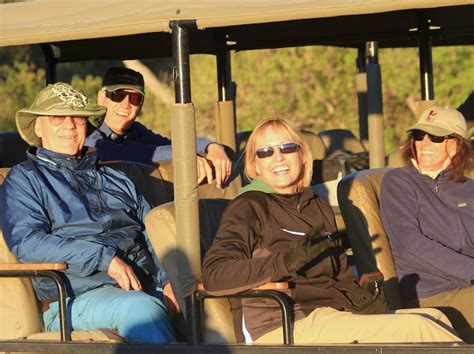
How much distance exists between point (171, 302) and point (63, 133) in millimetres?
893

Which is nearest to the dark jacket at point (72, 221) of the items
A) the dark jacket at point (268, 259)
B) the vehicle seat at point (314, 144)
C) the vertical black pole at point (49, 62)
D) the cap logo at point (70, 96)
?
the cap logo at point (70, 96)

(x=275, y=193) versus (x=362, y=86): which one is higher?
(x=362, y=86)

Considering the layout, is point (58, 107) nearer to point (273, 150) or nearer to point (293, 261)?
point (273, 150)

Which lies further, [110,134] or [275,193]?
[110,134]

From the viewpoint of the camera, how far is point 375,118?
8.80 metres

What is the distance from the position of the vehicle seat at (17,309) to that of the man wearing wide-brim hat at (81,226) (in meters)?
0.05

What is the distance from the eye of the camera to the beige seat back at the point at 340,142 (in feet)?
38.5

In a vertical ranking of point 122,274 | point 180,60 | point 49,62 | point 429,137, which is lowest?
point 122,274

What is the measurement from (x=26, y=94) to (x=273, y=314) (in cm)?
1945

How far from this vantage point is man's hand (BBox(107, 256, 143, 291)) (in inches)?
228

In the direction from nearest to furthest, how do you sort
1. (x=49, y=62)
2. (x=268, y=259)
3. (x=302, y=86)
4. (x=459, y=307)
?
(x=268, y=259)
(x=459, y=307)
(x=49, y=62)
(x=302, y=86)

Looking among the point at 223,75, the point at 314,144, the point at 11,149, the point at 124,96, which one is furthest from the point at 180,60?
the point at 314,144

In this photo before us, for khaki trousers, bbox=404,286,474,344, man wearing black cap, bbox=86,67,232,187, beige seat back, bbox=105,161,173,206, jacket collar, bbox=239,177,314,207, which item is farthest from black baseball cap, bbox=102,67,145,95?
khaki trousers, bbox=404,286,474,344

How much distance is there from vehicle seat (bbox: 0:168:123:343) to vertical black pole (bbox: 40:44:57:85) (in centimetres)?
237
